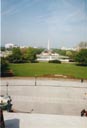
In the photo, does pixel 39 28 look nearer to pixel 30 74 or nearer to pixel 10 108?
pixel 30 74

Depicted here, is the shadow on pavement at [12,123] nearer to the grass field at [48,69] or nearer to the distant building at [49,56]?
the grass field at [48,69]

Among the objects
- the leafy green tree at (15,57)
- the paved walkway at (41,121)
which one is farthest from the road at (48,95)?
the paved walkway at (41,121)

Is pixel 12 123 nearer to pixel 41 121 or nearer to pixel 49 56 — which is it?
pixel 41 121

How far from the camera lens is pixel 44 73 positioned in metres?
4.00

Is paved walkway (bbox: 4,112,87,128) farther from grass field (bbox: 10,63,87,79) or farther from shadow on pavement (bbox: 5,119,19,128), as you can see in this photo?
grass field (bbox: 10,63,87,79)

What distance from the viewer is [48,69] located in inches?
154

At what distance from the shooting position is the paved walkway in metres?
2.73

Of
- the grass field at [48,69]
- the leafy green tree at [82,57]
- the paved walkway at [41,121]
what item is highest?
the leafy green tree at [82,57]

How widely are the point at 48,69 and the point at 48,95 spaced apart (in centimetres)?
40

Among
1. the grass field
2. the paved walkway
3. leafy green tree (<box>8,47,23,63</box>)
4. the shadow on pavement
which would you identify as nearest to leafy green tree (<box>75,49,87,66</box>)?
the grass field

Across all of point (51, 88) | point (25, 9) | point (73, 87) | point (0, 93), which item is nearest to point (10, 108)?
point (0, 93)

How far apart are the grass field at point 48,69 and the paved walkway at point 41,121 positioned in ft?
3.06

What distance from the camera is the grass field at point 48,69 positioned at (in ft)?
12.5

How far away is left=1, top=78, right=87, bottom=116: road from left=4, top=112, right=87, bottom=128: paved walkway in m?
0.55
